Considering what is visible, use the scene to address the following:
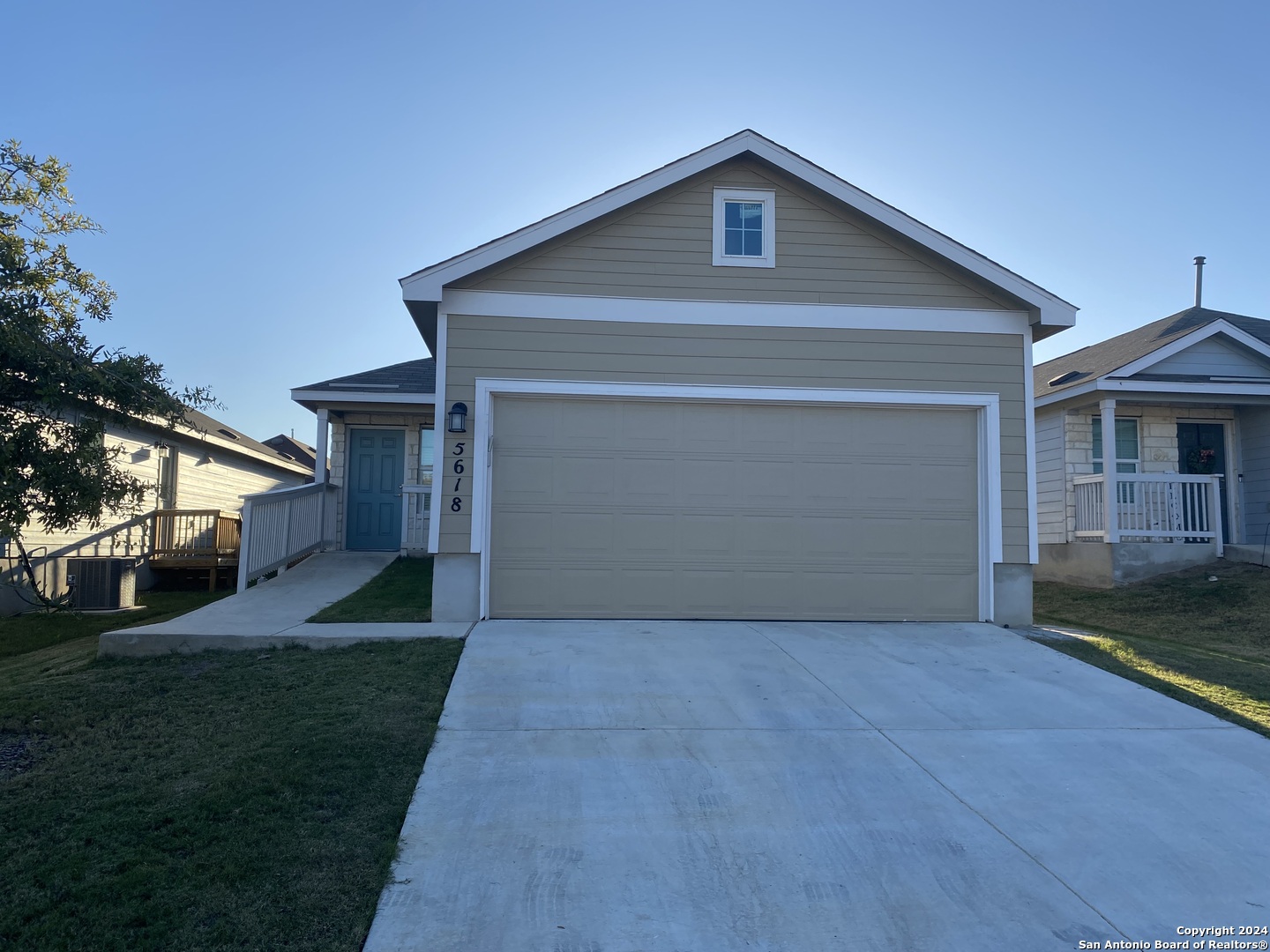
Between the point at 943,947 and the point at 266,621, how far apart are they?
6991 mm

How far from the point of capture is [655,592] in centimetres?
931

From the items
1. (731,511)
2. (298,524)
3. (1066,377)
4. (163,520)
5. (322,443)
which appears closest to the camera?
(731,511)

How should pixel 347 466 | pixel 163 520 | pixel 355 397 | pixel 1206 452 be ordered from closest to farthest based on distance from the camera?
pixel 355 397
pixel 163 520
pixel 347 466
pixel 1206 452

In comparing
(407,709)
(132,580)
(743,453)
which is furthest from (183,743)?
(132,580)

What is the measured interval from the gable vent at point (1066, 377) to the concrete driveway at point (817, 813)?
357 inches

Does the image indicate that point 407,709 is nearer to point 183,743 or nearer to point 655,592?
point 183,743

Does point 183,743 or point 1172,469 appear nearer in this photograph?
point 183,743

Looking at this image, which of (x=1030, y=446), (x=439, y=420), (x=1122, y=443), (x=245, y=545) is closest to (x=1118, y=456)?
(x=1122, y=443)

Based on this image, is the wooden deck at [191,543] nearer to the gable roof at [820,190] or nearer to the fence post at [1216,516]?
the gable roof at [820,190]

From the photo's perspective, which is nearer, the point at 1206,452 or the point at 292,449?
the point at 1206,452

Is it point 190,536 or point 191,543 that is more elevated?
point 190,536

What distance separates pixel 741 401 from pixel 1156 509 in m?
8.51

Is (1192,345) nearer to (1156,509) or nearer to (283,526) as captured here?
(1156,509)

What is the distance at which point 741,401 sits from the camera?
31.0ft
